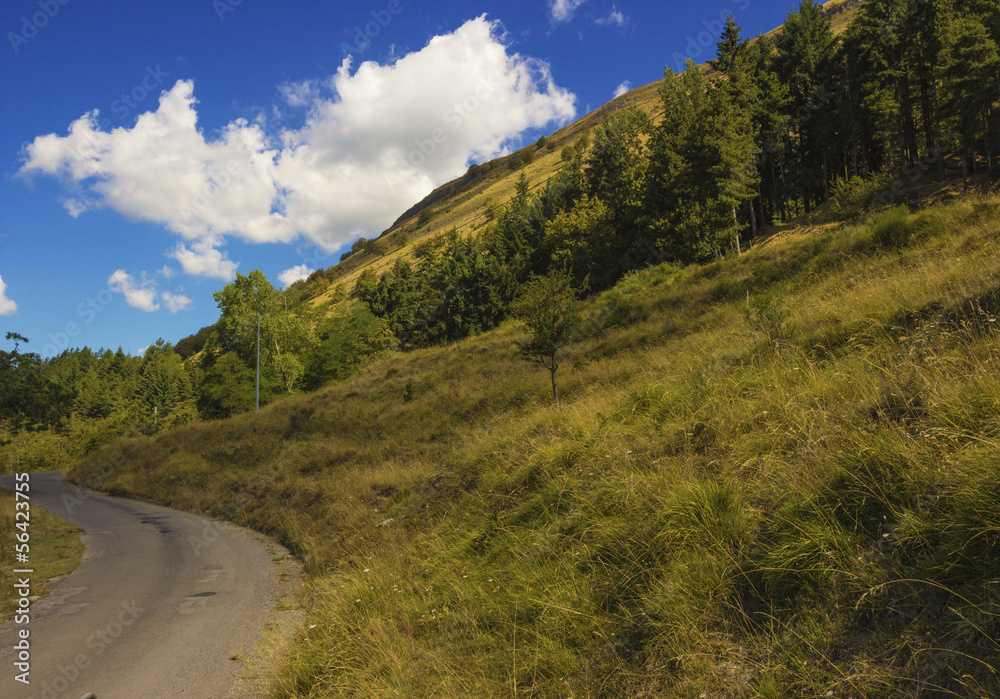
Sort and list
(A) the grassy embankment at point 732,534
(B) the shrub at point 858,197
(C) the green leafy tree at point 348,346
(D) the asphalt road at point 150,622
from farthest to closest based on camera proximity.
Answer: 1. (C) the green leafy tree at point 348,346
2. (B) the shrub at point 858,197
3. (D) the asphalt road at point 150,622
4. (A) the grassy embankment at point 732,534

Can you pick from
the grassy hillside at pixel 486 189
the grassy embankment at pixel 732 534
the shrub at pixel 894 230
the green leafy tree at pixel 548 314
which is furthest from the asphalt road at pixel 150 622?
the grassy hillside at pixel 486 189

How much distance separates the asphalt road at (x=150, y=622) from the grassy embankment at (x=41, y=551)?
0.82 ft

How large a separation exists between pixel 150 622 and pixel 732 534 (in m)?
7.96

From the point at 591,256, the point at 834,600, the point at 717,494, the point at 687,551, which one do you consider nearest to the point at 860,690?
the point at 834,600

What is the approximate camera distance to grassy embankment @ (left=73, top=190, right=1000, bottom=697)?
2.51 m

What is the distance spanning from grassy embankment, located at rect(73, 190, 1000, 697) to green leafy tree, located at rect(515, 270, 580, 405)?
458 centimetres

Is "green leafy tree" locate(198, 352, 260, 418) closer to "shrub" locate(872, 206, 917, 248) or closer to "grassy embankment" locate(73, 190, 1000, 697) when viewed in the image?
"grassy embankment" locate(73, 190, 1000, 697)

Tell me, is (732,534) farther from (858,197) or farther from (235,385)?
(235,385)

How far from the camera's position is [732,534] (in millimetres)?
3531

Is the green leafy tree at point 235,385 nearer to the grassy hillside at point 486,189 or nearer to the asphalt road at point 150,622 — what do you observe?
the grassy hillside at point 486,189

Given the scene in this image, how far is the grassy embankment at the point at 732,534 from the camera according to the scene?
8.23 ft

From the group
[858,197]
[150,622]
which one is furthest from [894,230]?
[858,197]

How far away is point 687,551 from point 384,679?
2.84 metres

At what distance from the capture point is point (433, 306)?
53031 millimetres
